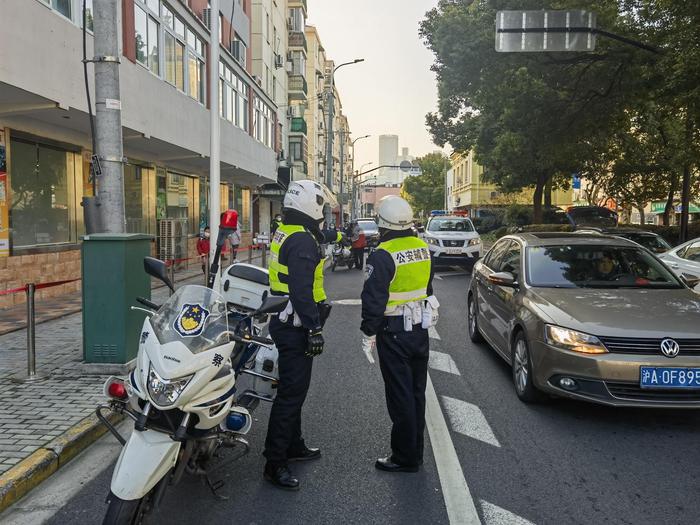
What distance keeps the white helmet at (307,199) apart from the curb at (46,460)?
222 centimetres

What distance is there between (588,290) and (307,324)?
3193 millimetres

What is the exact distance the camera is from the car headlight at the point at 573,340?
183 inches

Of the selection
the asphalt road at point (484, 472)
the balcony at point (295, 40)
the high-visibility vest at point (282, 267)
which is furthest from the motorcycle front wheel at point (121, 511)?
the balcony at point (295, 40)

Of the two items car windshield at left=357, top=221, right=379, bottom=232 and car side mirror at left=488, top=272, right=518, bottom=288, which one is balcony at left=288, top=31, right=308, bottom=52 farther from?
car side mirror at left=488, top=272, right=518, bottom=288

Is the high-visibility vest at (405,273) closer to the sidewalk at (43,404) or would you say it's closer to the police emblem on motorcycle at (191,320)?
the police emblem on motorcycle at (191,320)

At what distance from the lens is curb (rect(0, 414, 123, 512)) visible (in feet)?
11.5

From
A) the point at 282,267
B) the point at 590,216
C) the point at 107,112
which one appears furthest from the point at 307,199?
the point at 590,216

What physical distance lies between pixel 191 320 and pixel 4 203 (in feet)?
29.6

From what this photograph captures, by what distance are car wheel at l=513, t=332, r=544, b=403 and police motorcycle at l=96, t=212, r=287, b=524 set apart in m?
2.71

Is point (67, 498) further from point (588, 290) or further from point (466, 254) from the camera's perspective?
point (466, 254)

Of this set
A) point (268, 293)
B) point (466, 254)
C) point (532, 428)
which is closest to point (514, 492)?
point (532, 428)

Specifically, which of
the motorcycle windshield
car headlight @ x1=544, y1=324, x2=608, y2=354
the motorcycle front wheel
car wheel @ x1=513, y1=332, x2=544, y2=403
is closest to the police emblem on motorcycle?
the motorcycle windshield

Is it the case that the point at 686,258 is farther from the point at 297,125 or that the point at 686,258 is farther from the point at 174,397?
the point at 297,125

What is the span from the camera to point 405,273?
12.9 ft
